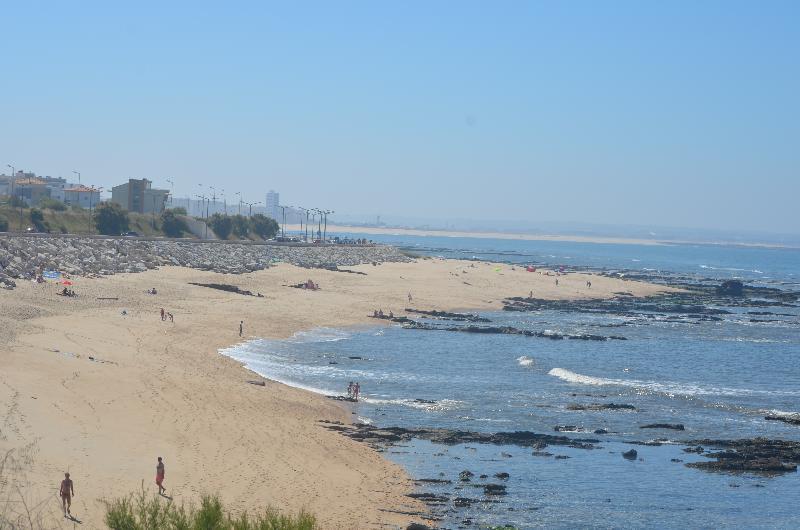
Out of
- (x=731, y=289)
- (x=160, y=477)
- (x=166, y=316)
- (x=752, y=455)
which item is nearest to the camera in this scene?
(x=160, y=477)

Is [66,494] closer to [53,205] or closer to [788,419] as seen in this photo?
[788,419]

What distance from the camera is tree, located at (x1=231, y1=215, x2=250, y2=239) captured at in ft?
373

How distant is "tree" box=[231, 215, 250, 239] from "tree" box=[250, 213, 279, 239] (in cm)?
151

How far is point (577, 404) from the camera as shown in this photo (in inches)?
1272

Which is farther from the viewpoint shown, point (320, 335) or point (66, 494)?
point (320, 335)

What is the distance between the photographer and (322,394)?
103 ft

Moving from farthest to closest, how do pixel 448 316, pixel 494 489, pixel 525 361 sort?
pixel 448 316 → pixel 525 361 → pixel 494 489

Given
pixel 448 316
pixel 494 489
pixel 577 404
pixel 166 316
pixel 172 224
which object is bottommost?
pixel 494 489

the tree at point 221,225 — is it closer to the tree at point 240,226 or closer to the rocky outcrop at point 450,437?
the tree at point 240,226

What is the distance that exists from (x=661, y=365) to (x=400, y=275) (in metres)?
44.0

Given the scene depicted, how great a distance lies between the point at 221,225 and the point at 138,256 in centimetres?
4569

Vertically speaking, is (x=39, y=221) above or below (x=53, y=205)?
below

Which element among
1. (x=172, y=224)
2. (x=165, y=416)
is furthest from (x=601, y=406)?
(x=172, y=224)

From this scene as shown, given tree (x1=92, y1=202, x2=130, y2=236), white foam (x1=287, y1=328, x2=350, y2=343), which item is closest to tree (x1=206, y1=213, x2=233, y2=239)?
tree (x1=92, y1=202, x2=130, y2=236)
